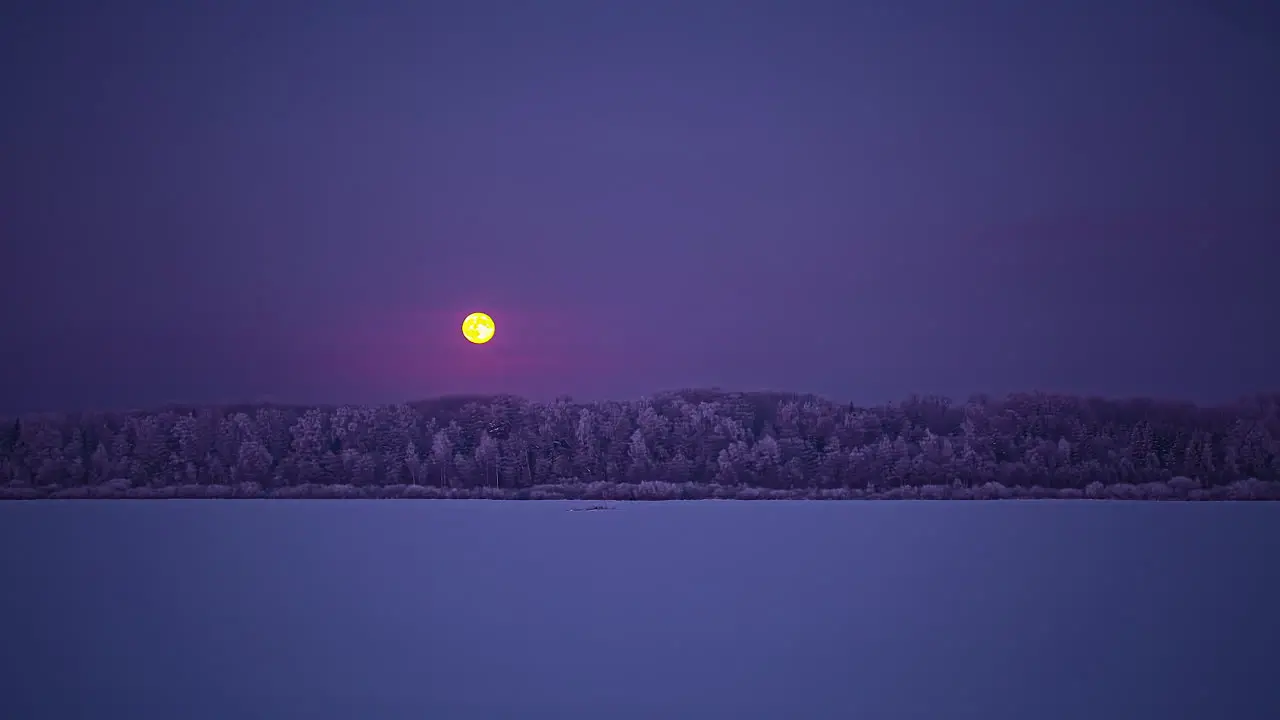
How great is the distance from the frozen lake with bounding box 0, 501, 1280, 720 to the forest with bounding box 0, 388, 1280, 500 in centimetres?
457

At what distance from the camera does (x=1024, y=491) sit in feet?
60.0

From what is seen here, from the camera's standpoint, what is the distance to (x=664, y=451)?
65.4 feet

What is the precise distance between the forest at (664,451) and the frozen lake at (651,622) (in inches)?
180

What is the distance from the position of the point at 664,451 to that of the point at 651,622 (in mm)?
11776

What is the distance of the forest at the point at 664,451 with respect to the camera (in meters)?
18.1

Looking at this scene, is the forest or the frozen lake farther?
the forest

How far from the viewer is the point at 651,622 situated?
816 cm

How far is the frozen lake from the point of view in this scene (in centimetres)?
632

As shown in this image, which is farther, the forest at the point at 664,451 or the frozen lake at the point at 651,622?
the forest at the point at 664,451

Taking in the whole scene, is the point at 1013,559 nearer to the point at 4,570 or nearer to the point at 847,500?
the point at 847,500

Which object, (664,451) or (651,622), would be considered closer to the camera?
(651,622)

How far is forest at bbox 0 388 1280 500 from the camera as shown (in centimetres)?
1809

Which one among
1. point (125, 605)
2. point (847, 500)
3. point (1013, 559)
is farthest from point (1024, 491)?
point (125, 605)

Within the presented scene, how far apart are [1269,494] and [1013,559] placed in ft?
32.2
